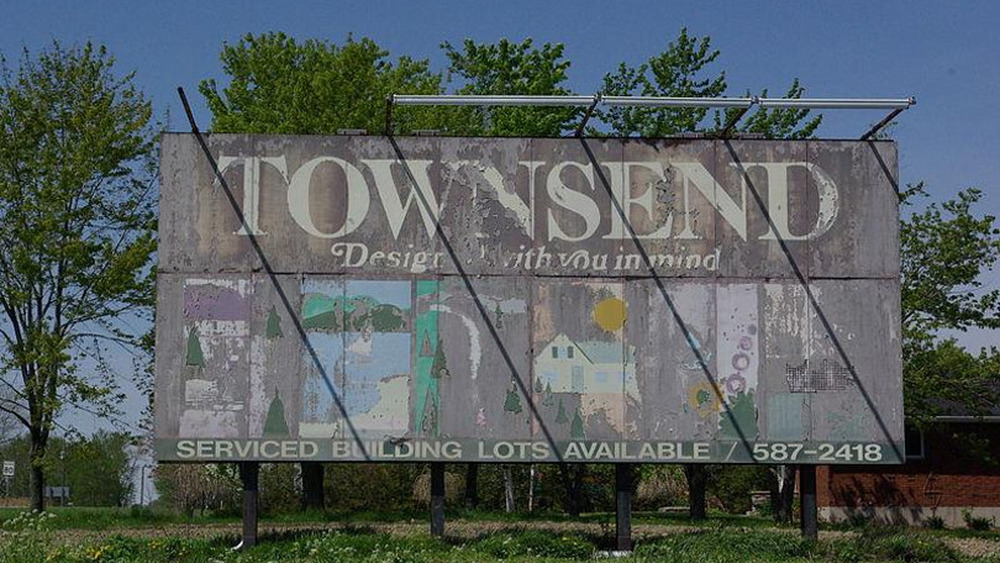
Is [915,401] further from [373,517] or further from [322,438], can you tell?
[322,438]

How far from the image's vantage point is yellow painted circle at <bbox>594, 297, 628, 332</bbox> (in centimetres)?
2647

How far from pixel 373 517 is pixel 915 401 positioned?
15960 mm

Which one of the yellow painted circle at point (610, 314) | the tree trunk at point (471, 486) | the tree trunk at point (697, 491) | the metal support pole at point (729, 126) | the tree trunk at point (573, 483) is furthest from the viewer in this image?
the tree trunk at point (573, 483)

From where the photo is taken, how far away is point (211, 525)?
34.4 m

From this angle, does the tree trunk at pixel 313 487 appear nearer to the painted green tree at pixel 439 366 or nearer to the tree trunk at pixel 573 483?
the tree trunk at pixel 573 483

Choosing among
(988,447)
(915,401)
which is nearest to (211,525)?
(915,401)

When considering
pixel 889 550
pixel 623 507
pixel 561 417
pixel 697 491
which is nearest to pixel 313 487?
pixel 697 491

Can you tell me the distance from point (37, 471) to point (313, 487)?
781 cm

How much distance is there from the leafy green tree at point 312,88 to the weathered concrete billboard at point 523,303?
16.9 m

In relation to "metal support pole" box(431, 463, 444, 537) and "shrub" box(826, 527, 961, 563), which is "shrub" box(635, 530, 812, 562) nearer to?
"shrub" box(826, 527, 961, 563)

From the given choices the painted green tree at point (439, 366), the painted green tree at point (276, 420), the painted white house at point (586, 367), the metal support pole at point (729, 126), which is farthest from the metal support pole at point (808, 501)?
the painted green tree at point (276, 420)

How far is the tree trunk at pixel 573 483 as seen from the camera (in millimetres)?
46469

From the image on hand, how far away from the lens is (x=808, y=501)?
27.6 meters

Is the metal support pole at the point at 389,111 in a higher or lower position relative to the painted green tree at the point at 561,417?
higher
